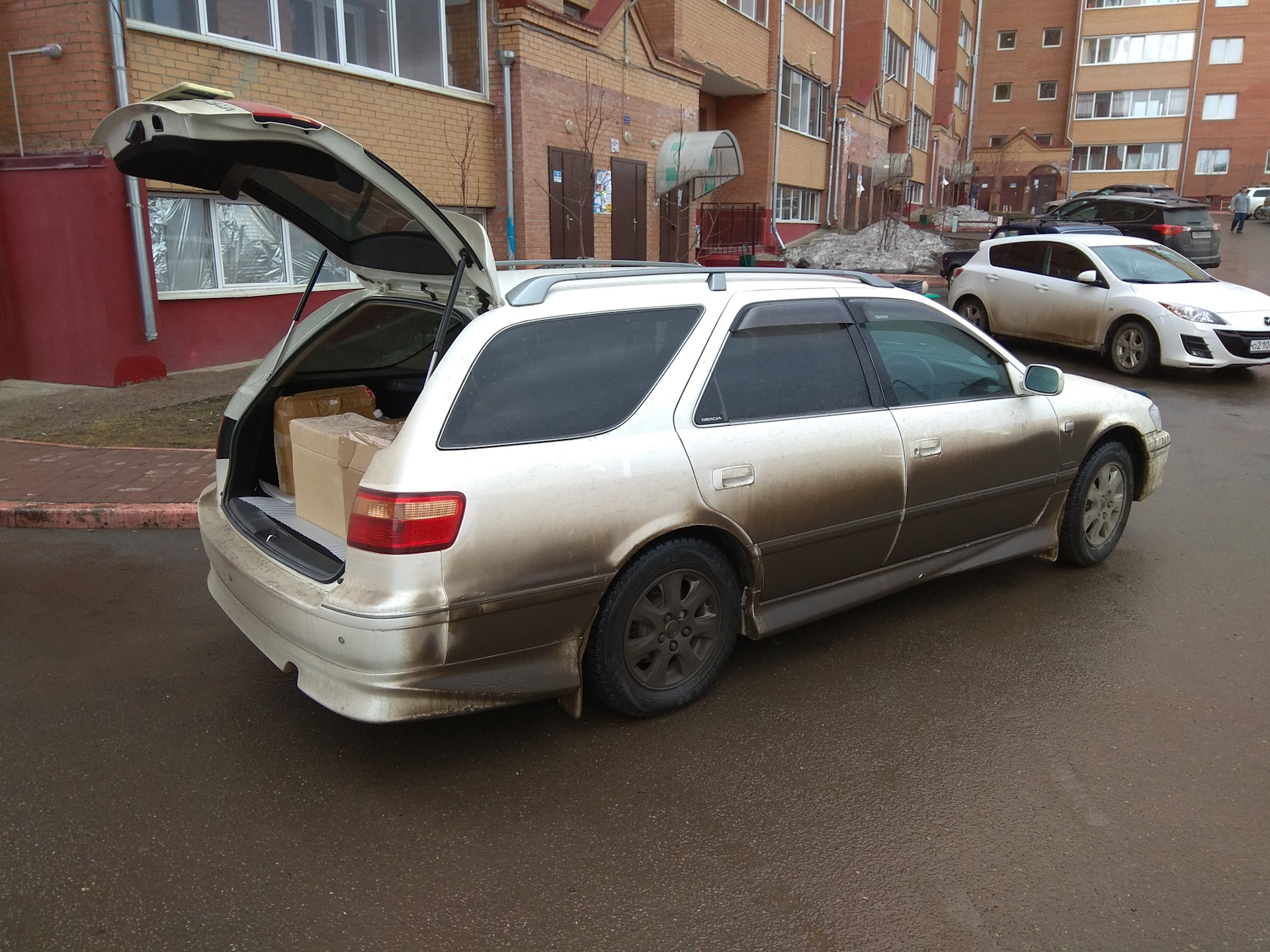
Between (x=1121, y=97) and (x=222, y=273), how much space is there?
60414mm

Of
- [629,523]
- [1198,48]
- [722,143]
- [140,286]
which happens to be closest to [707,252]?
[722,143]

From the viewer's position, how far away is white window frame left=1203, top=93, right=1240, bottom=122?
2128 inches

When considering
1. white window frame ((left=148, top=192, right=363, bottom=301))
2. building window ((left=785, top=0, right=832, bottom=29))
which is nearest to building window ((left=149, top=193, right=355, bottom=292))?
white window frame ((left=148, top=192, right=363, bottom=301))

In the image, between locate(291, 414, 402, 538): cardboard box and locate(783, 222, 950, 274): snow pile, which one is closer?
locate(291, 414, 402, 538): cardboard box

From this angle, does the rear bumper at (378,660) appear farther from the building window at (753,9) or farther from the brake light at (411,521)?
the building window at (753,9)

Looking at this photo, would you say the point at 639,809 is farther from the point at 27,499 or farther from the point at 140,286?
the point at 140,286

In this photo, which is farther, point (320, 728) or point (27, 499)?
point (27, 499)

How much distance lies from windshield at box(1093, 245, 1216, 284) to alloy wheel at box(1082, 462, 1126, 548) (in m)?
7.19

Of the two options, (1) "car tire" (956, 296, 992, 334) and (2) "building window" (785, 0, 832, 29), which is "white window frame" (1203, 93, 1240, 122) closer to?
(2) "building window" (785, 0, 832, 29)

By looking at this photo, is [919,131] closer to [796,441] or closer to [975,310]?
[975,310]

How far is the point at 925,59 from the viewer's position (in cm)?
4362

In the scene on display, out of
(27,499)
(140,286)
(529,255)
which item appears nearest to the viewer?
(27,499)

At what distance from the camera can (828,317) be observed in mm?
4242

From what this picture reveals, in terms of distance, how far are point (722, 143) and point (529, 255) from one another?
17.6 feet
